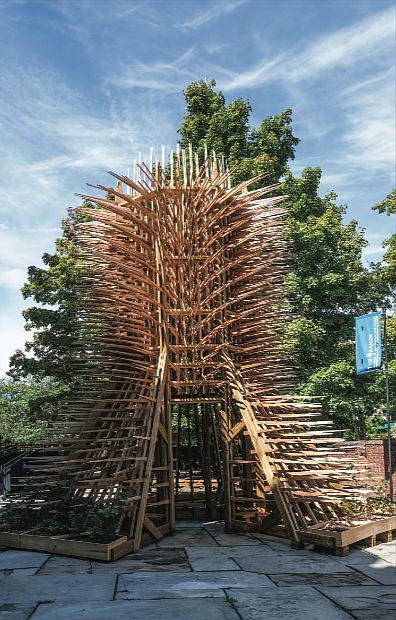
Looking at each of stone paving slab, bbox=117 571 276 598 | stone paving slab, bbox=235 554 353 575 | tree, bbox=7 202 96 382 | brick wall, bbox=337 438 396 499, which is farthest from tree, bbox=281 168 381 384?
stone paving slab, bbox=117 571 276 598

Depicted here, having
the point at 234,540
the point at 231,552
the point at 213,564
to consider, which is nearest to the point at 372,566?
the point at 231,552

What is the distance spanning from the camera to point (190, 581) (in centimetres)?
534

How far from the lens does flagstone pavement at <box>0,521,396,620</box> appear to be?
4.50m

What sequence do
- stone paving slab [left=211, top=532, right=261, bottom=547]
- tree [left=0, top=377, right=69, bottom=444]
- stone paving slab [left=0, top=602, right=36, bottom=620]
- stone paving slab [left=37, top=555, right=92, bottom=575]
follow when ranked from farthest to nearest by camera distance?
tree [left=0, top=377, right=69, bottom=444], stone paving slab [left=211, top=532, right=261, bottom=547], stone paving slab [left=37, top=555, right=92, bottom=575], stone paving slab [left=0, top=602, right=36, bottom=620]

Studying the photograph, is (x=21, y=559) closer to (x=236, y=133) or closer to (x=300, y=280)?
(x=300, y=280)

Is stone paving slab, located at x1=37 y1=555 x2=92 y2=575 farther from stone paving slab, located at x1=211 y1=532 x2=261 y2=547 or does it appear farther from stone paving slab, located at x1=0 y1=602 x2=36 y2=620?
stone paving slab, located at x1=211 y1=532 x2=261 y2=547

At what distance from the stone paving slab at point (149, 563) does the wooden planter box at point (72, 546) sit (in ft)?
0.29

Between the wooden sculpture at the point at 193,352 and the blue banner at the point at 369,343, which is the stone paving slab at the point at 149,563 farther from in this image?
the blue banner at the point at 369,343

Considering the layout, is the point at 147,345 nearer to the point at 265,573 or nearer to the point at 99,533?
the point at 99,533

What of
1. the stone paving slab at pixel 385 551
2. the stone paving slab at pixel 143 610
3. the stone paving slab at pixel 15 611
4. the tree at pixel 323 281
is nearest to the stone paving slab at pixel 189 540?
the stone paving slab at pixel 385 551

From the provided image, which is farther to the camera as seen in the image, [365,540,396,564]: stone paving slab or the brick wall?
the brick wall

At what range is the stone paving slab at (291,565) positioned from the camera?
575cm

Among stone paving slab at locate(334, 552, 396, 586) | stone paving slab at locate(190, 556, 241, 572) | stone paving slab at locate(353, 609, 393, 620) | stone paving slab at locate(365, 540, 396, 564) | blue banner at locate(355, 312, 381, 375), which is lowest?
stone paving slab at locate(365, 540, 396, 564)

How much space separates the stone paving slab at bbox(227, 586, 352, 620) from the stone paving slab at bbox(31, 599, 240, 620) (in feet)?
0.58
